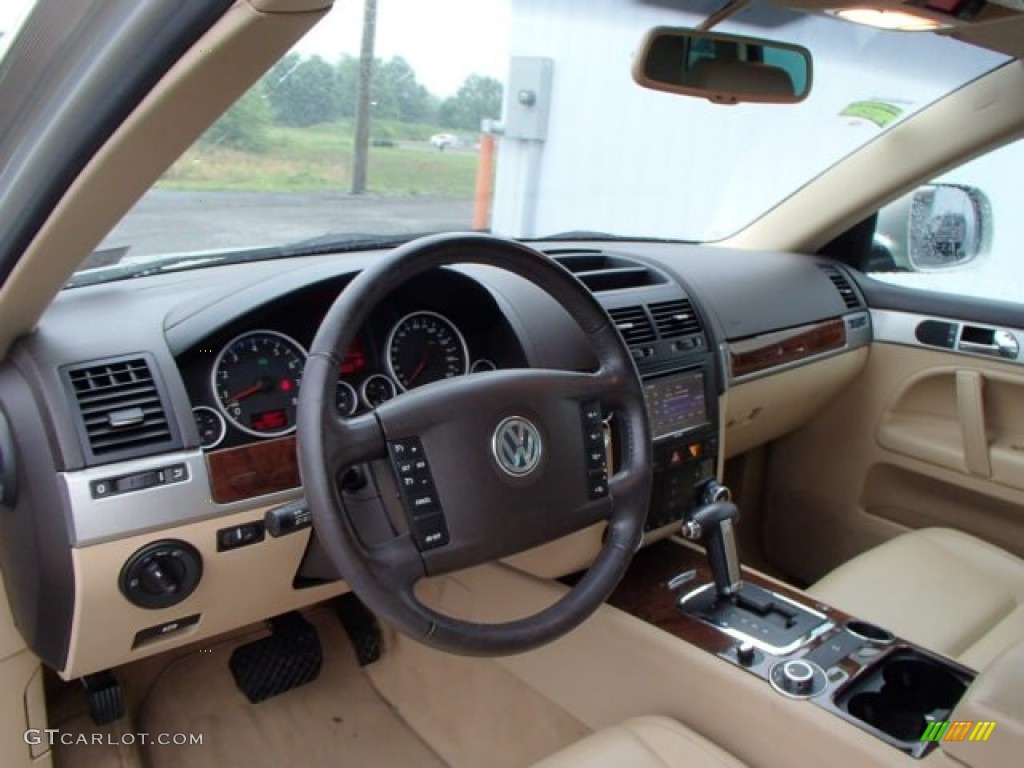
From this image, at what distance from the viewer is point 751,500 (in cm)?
307

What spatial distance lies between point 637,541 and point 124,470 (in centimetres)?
82

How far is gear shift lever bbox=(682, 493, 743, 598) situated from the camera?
1.82 m

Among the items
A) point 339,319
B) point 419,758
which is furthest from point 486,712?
point 339,319

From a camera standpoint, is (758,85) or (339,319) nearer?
(339,319)

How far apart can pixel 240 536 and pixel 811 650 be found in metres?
1.06

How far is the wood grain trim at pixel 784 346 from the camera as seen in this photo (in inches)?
91.4

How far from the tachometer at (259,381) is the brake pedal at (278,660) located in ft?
3.07

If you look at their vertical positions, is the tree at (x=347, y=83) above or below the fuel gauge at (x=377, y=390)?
above

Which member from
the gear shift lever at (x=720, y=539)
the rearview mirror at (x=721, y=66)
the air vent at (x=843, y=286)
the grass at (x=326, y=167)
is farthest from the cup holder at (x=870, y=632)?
the grass at (x=326, y=167)

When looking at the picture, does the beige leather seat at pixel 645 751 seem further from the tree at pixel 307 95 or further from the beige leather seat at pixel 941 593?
the tree at pixel 307 95

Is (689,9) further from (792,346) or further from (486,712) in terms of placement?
(486,712)

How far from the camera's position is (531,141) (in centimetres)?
432

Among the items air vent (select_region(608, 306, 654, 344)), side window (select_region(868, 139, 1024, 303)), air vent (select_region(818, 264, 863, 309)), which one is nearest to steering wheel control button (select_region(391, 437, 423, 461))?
air vent (select_region(608, 306, 654, 344))

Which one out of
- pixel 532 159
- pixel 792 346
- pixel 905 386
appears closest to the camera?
pixel 792 346
